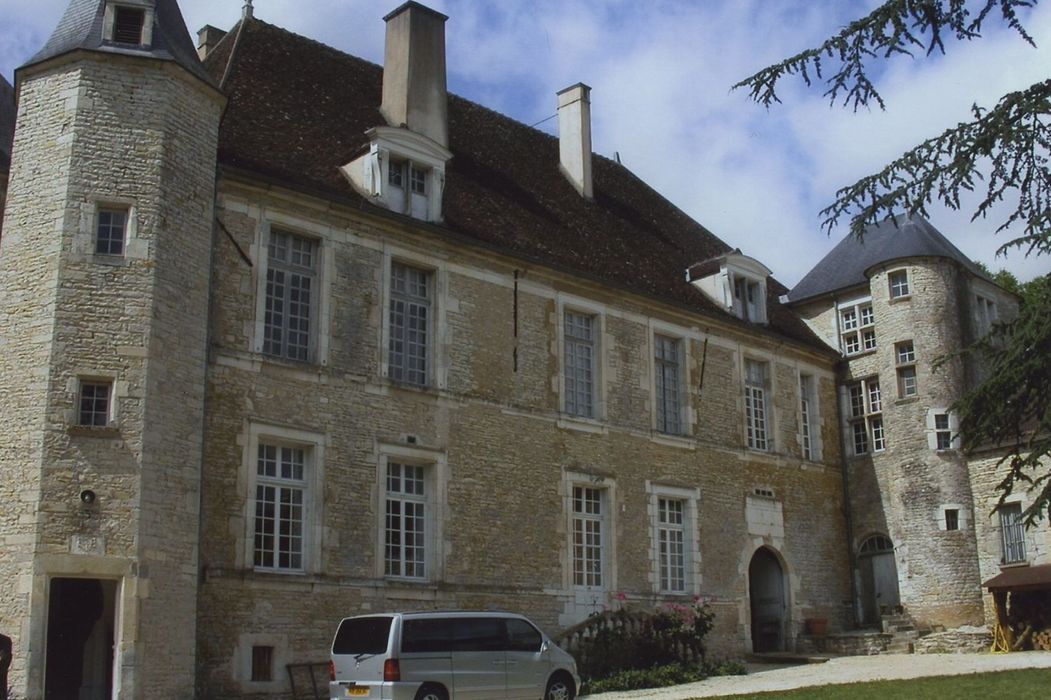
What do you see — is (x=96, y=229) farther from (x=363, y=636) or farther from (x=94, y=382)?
(x=363, y=636)

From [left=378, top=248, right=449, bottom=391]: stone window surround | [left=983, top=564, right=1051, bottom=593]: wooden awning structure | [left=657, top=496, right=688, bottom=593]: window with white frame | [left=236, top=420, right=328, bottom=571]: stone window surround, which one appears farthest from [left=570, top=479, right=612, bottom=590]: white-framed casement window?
[left=983, top=564, right=1051, bottom=593]: wooden awning structure

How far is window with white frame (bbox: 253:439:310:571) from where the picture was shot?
49.4ft

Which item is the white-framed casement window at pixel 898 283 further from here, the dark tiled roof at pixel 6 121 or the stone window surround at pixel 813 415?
the dark tiled roof at pixel 6 121

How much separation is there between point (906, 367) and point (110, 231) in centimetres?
1563

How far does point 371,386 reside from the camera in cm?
1650

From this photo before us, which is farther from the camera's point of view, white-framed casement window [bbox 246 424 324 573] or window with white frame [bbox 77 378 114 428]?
white-framed casement window [bbox 246 424 324 573]

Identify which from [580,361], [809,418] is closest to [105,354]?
[580,361]

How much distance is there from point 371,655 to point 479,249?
7.32m

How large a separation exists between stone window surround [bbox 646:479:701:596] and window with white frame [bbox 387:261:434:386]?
4.88 meters

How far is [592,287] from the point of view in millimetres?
20047

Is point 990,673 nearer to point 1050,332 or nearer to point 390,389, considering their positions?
point 1050,332

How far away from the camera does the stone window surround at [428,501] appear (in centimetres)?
1616

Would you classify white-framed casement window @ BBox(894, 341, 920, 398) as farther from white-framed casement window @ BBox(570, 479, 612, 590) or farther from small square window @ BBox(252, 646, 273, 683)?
small square window @ BBox(252, 646, 273, 683)

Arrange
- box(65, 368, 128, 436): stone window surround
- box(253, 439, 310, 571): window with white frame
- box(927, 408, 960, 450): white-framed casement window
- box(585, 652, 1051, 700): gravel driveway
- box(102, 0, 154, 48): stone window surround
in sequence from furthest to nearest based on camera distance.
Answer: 1. box(927, 408, 960, 450): white-framed casement window
2. box(585, 652, 1051, 700): gravel driveway
3. box(253, 439, 310, 571): window with white frame
4. box(102, 0, 154, 48): stone window surround
5. box(65, 368, 128, 436): stone window surround
